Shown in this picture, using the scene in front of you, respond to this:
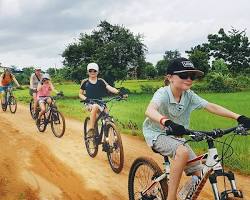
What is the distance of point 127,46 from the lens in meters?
46.2

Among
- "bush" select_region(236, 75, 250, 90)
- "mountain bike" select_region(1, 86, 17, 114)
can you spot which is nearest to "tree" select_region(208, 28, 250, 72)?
"bush" select_region(236, 75, 250, 90)

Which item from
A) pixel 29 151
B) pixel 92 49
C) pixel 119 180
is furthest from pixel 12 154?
pixel 92 49

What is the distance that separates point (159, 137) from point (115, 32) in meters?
43.4

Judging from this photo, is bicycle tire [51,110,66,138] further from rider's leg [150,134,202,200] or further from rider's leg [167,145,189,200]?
rider's leg [167,145,189,200]

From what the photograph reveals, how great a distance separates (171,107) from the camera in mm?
5094

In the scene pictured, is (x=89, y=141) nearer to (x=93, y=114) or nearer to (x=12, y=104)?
(x=93, y=114)

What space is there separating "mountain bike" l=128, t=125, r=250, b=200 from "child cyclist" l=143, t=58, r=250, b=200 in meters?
0.15

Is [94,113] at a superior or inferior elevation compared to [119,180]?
superior

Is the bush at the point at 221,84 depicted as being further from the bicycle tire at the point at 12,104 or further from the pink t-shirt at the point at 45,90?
the pink t-shirt at the point at 45,90

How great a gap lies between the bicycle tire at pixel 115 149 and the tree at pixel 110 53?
114ft

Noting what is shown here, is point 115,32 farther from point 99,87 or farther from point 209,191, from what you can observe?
point 209,191

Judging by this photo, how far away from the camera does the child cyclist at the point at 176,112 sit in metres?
4.61

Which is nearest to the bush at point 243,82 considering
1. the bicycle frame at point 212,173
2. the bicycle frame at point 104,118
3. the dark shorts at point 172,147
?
the bicycle frame at point 104,118

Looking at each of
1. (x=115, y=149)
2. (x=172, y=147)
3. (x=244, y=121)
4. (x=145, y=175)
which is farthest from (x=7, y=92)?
(x=244, y=121)
